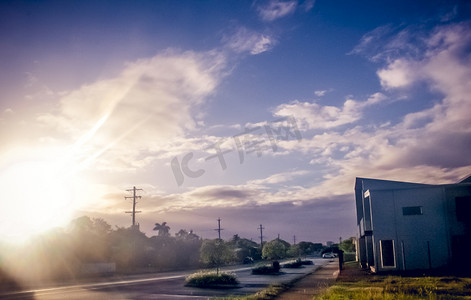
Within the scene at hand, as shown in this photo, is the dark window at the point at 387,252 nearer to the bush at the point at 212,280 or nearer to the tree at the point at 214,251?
the bush at the point at 212,280

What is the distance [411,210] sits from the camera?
29016mm

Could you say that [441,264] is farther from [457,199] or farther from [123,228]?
[123,228]

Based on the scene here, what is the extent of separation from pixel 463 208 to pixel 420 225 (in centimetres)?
317

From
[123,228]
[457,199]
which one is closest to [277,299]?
[457,199]

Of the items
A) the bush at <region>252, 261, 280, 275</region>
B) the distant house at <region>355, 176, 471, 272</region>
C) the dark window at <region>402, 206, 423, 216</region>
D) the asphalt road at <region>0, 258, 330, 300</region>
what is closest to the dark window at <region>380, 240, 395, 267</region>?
the distant house at <region>355, 176, 471, 272</region>

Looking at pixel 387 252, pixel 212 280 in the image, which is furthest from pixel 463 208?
pixel 212 280

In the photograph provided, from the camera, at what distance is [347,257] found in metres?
65.6

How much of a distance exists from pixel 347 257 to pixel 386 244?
38.8 metres

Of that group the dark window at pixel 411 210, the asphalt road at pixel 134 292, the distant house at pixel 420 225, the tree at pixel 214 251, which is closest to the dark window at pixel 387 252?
the distant house at pixel 420 225

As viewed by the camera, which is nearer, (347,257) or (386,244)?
(386,244)

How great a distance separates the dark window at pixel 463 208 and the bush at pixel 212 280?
661 inches

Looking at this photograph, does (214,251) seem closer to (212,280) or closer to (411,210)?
(212,280)

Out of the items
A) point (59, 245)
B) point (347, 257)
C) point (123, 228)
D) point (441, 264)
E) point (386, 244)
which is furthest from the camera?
point (123, 228)

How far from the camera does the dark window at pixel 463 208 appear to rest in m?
27.4
